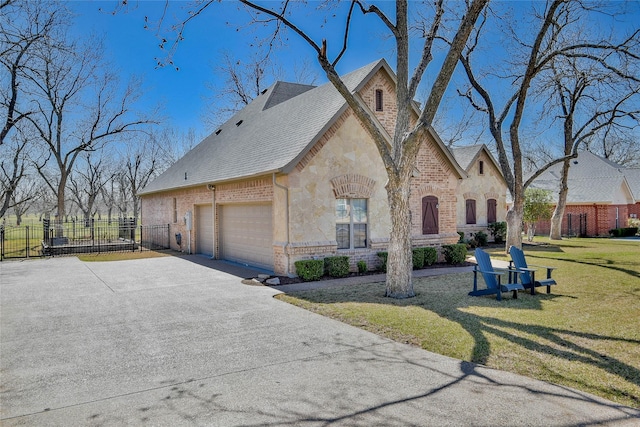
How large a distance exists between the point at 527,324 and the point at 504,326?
45 centimetres

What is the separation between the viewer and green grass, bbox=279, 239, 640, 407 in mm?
5278

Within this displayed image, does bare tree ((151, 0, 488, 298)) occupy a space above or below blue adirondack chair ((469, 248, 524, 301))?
above

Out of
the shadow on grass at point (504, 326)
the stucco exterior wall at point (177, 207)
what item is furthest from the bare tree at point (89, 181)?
the shadow on grass at point (504, 326)

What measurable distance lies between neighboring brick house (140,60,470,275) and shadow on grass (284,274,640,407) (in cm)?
268

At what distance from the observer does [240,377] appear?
17.0 feet

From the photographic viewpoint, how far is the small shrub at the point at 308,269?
12086mm

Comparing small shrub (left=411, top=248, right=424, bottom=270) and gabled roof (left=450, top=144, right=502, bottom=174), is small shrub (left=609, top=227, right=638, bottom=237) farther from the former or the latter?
small shrub (left=411, top=248, right=424, bottom=270)

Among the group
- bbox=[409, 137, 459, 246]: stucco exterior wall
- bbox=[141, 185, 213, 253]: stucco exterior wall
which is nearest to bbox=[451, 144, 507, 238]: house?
bbox=[409, 137, 459, 246]: stucco exterior wall

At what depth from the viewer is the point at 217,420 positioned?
13.4ft

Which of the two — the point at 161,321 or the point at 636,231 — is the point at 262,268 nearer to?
the point at 161,321

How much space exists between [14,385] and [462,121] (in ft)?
129

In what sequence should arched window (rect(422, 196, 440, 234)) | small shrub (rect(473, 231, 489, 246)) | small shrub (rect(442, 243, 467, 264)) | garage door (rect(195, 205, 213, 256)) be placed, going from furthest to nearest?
small shrub (rect(473, 231, 489, 246)) < garage door (rect(195, 205, 213, 256)) < small shrub (rect(442, 243, 467, 264)) < arched window (rect(422, 196, 440, 234))

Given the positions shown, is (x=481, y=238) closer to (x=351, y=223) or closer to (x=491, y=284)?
(x=351, y=223)

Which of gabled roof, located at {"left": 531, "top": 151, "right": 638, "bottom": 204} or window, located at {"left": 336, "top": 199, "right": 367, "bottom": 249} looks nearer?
window, located at {"left": 336, "top": 199, "right": 367, "bottom": 249}
